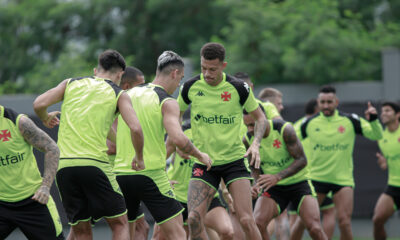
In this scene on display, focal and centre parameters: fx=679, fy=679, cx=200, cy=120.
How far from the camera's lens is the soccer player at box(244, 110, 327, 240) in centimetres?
850

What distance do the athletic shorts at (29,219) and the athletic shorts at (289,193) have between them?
359cm

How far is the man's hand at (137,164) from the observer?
6.53 m

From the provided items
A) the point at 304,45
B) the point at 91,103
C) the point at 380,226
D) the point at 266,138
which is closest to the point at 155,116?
the point at 91,103

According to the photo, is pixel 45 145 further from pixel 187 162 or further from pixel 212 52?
pixel 187 162

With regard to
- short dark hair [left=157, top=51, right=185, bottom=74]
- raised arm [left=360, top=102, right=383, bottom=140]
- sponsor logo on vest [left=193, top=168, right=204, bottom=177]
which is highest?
short dark hair [left=157, top=51, right=185, bottom=74]

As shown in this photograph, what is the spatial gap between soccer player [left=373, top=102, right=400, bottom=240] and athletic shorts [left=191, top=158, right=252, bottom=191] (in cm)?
423

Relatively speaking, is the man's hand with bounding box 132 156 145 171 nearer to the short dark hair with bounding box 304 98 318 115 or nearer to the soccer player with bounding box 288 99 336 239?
the soccer player with bounding box 288 99 336 239

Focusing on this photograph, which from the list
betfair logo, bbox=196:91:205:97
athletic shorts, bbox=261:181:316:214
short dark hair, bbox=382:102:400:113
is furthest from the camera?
short dark hair, bbox=382:102:400:113

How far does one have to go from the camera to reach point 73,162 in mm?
6344

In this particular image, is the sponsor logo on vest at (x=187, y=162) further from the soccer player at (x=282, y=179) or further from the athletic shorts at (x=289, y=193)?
the athletic shorts at (x=289, y=193)

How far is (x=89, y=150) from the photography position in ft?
21.0

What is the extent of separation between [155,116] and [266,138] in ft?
8.12

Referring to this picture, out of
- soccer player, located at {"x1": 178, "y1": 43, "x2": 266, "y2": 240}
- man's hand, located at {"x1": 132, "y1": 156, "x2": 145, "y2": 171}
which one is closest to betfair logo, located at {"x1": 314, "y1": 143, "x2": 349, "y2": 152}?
soccer player, located at {"x1": 178, "y1": 43, "x2": 266, "y2": 240}

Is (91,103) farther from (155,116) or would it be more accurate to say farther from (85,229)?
(85,229)
